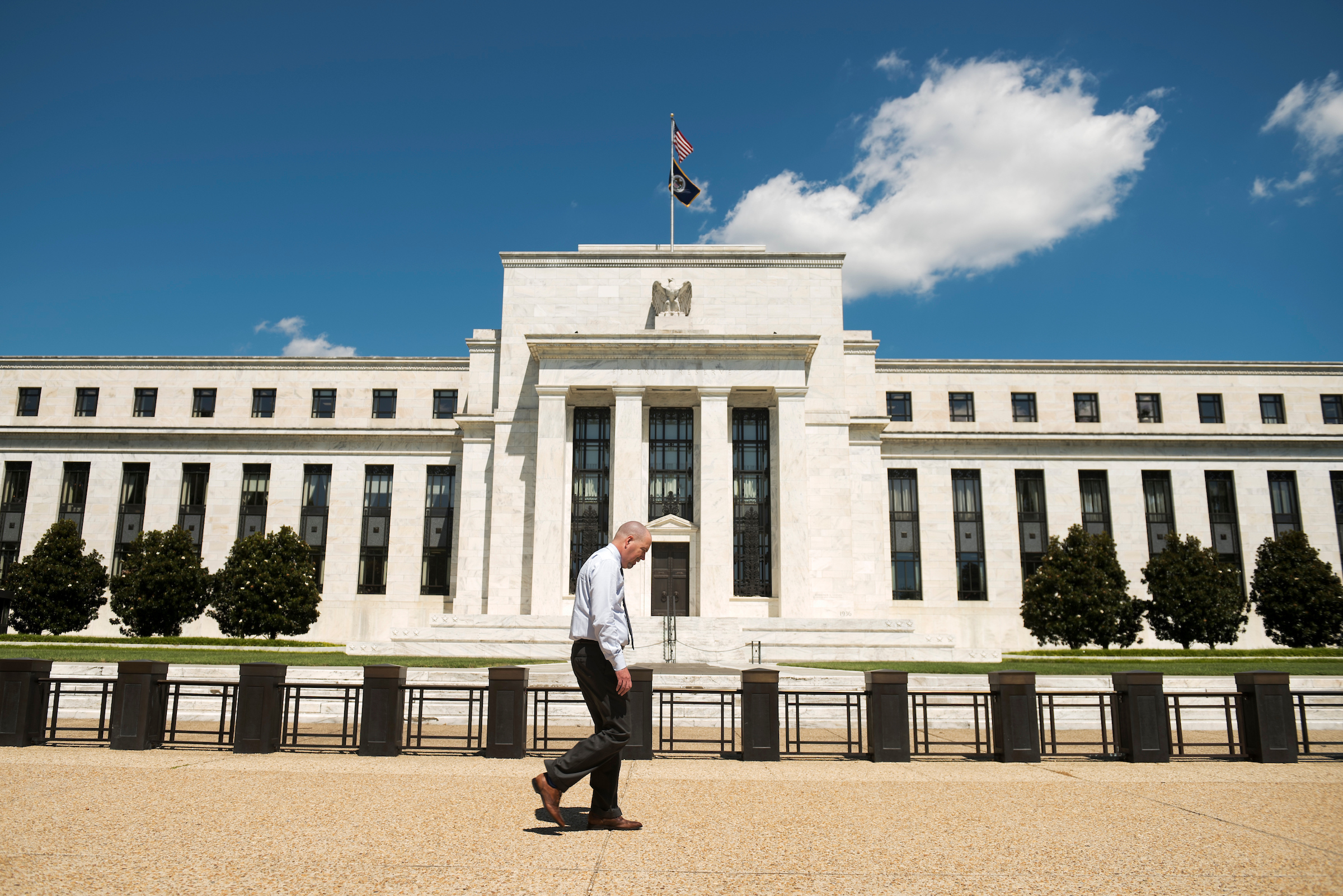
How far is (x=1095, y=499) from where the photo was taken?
46844mm

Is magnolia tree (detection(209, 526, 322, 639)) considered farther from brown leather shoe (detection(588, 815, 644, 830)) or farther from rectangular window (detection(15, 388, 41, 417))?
brown leather shoe (detection(588, 815, 644, 830))

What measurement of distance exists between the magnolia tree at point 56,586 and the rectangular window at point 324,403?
13.7 m

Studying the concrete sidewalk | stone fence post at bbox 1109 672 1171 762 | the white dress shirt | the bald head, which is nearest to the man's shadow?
the concrete sidewalk

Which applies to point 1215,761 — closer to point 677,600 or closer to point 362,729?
point 362,729

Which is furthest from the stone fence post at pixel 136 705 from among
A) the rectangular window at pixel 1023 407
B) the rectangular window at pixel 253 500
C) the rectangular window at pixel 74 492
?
the rectangular window at pixel 1023 407

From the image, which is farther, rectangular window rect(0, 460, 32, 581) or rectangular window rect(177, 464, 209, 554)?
rectangular window rect(177, 464, 209, 554)

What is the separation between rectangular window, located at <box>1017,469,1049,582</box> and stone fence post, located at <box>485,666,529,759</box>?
131ft

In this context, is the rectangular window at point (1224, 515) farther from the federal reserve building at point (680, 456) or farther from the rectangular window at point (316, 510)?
the rectangular window at point (316, 510)

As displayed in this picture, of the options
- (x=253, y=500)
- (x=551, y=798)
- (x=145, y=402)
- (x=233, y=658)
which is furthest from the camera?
(x=145, y=402)

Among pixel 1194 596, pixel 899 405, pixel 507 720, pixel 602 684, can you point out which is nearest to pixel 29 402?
pixel 899 405

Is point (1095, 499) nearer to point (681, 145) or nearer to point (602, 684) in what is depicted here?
point (681, 145)

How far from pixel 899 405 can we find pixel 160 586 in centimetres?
3930

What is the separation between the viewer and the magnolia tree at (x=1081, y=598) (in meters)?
37.3

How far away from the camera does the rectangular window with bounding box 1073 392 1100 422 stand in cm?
4841
